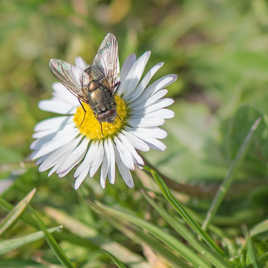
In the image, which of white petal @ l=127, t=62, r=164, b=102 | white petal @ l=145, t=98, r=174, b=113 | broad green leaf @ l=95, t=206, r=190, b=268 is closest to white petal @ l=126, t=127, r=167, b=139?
white petal @ l=145, t=98, r=174, b=113

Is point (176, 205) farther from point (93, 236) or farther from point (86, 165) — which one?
point (93, 236)

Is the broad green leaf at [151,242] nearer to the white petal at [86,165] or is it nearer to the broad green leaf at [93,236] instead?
the broad green leaf at [93,236]

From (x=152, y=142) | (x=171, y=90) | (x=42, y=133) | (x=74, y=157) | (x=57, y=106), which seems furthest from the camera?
(x=171, y=90)

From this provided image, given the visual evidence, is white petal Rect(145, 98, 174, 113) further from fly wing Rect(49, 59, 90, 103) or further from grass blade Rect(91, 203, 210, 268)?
grass blade Rect(91, 203, 210, 268)

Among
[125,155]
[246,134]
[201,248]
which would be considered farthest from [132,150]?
[246,134]

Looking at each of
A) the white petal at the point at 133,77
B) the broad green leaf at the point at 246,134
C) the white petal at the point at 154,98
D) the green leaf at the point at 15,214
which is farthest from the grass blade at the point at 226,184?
the green leaf at the point at 15,214
